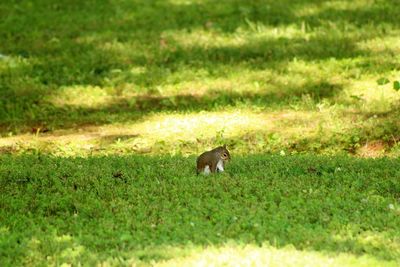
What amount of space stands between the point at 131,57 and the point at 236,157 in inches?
242

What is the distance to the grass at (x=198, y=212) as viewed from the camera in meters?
6.56

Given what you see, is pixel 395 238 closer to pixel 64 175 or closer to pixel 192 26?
pixel 64 175

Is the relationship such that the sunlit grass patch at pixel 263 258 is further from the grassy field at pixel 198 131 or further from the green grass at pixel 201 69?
the green grass at pixel 201 69

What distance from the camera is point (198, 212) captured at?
7531 mm

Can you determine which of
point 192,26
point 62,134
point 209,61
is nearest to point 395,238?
point 62,134

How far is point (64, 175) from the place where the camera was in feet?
29.5

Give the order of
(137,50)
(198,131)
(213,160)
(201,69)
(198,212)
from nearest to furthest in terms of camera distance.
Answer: (198,212) < (213,160) < (198,131) < (201,69) < (137,50)

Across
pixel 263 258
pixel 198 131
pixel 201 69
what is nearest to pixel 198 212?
pixel 263 258

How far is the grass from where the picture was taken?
6.56 m

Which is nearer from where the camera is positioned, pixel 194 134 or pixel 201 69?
pixel 194 134

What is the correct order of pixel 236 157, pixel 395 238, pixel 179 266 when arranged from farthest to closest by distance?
pixel 236 157
pixel 395 238
pixel 179 266

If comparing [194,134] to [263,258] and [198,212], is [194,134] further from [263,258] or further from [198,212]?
[263,258]

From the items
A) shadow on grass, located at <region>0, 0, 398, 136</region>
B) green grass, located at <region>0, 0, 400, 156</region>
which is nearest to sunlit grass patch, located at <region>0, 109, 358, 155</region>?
green grass, located at <region>0, 0, 400, 156</region>

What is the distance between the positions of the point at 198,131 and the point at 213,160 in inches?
131
